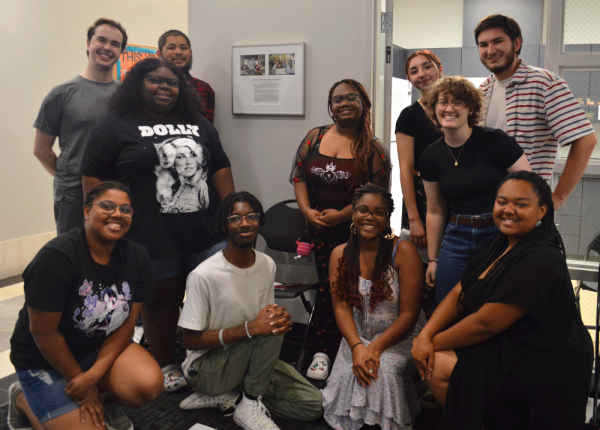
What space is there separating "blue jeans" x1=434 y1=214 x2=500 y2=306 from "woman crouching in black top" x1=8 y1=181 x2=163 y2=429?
130 centimetres

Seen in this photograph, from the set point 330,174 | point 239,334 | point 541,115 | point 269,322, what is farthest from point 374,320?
point 541,115

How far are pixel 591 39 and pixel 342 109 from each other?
55.5 inches

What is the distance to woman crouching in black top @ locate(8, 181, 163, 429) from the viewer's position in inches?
74.8

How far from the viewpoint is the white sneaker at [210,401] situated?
8.09 feet

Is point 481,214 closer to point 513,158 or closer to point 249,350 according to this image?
point 513,158

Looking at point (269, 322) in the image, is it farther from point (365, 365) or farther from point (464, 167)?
point (464, 167)

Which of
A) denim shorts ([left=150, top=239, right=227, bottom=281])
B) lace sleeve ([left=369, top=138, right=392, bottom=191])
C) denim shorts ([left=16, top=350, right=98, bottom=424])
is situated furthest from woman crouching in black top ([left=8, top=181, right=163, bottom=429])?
lace sleeve ([left=369, top=138, right=392, bottom=191])

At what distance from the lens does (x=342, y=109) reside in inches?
106

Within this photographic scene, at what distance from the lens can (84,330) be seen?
2.01m

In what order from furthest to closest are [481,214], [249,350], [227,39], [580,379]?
[227,39]
[249,350]
[481,214]
[580,379]

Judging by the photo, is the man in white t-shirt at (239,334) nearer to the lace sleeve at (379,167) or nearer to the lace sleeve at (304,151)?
the lace sleeve at (304,151)

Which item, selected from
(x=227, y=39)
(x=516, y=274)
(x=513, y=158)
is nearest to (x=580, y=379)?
(x=516, y=274)

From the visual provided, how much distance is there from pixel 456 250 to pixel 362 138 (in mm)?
805

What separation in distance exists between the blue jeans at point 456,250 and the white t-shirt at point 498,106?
54 centimetres
